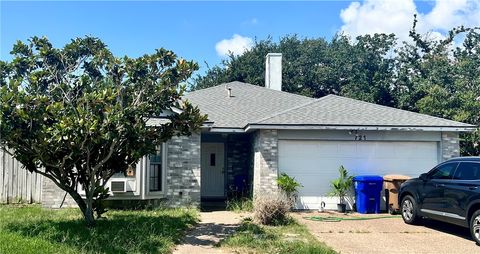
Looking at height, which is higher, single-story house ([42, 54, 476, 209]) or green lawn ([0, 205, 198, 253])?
single-story house ([42, 54, 476, 209])

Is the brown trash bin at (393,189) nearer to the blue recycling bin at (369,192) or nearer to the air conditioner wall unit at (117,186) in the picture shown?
the blue recycling bin at (369,192)

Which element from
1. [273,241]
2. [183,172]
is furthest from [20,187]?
[273,241]

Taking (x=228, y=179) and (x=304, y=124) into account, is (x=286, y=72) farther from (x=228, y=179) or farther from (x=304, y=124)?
(x=304, y=124)

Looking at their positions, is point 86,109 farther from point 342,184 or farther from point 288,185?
point 342,184

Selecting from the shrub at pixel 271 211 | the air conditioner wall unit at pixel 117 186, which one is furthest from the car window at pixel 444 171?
the air conditioner wall unit at pixel 117 186

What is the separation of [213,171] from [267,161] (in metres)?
4.10

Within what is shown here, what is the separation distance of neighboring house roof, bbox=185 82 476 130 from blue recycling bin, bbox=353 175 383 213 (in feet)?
5.41

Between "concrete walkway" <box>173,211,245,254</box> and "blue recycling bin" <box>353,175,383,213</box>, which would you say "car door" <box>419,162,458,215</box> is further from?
"concrete walkway" <box>173,211,245,254</box>

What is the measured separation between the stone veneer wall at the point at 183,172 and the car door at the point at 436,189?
659 cm

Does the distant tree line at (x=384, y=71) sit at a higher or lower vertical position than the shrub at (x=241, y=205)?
higher

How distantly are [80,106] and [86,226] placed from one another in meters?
2.53

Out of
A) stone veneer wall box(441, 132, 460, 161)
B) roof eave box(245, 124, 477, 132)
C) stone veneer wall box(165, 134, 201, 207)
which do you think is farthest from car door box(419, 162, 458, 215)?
stone veneer wall box(165, 134, 201, 207)

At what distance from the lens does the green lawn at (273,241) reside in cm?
768

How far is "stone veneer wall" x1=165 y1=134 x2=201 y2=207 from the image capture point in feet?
44.3
